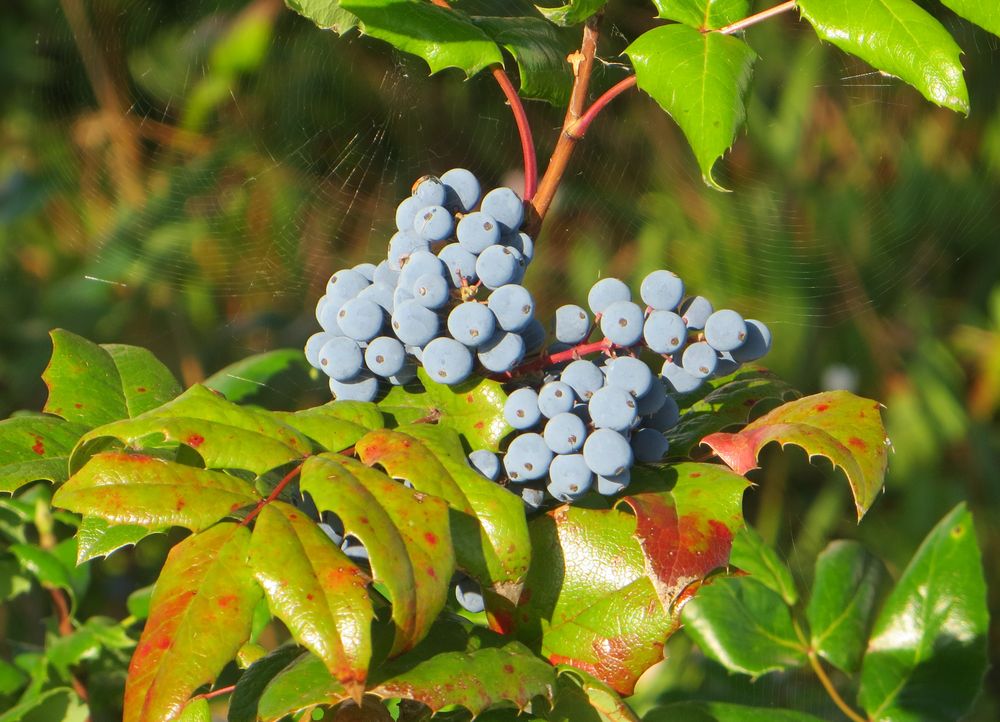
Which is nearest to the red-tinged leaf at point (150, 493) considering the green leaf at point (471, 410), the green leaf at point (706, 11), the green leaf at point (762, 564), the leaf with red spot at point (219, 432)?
the leaf with red spot at point (219, 432)

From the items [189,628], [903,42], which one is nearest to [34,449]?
[189,628]

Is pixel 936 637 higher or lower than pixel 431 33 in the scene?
lower

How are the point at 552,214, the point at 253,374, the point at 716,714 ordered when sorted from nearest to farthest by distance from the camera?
1. the point at 716,714
2. the point at 253,374
3. the point at 552,214

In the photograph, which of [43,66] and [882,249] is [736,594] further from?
[43,66]

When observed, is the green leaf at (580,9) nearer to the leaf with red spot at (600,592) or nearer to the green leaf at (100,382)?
the leaf with red spot at (600,592)

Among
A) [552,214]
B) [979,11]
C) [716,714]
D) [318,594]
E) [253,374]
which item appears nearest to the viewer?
[318,594]

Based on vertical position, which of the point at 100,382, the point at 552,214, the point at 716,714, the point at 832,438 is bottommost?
the point at 552,214

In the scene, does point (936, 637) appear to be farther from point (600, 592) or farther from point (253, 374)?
point (253, 374)

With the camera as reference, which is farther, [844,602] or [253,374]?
[253,374]
